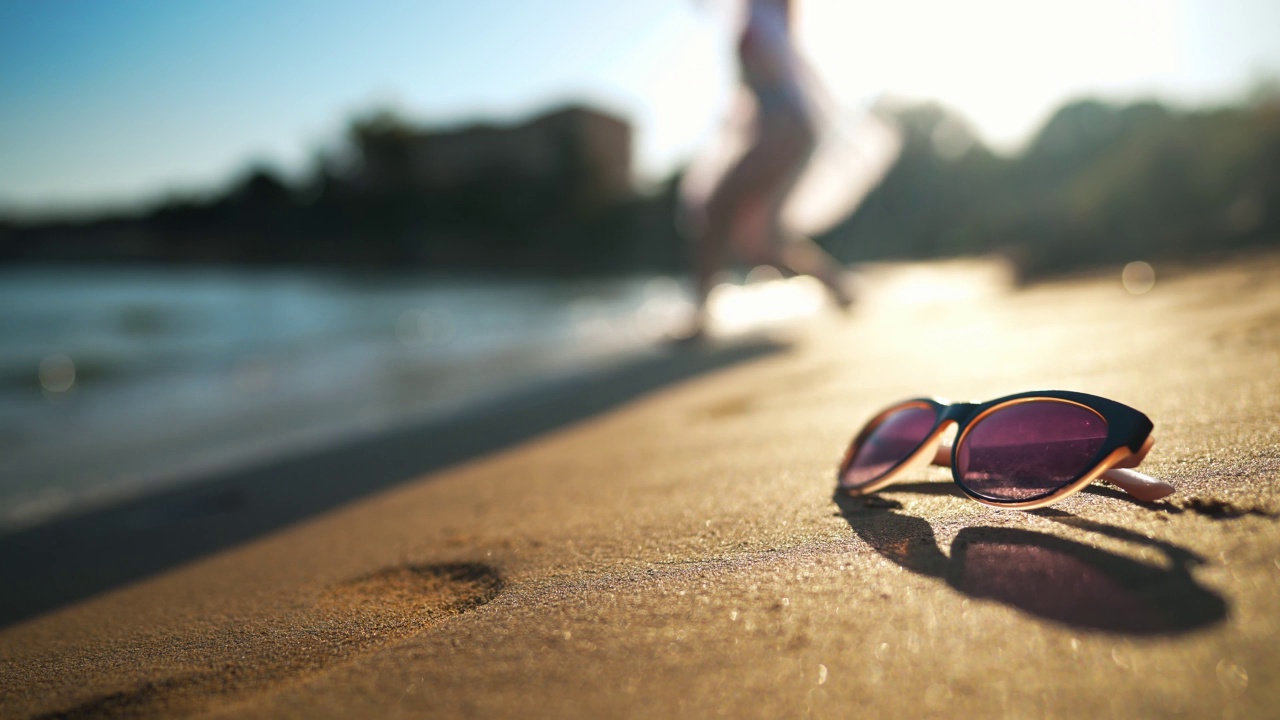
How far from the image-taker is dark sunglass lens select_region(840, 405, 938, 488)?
1155 millimetres

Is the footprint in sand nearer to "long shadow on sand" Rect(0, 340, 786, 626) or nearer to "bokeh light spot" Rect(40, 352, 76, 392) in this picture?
"long shadow on sand" Rect(0, 340, 786, 626)

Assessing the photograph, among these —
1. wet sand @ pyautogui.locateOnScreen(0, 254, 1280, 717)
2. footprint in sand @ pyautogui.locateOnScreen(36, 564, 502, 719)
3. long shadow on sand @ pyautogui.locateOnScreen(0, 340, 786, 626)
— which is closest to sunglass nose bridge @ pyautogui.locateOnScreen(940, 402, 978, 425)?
wet sand @ pyautogui.locateOnScreen(0, 254, 1280, 717)

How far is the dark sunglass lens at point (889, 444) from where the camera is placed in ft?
3.79

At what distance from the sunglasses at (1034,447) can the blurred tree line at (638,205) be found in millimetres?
5925

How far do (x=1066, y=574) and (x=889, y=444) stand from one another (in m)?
0.45

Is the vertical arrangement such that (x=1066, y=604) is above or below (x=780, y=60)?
below

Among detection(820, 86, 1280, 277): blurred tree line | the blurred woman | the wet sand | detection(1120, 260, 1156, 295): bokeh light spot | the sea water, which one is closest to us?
the wet sand

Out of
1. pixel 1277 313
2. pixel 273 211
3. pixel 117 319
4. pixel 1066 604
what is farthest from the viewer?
pixel 273 211

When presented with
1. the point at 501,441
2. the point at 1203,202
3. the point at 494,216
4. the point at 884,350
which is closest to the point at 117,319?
the point at 501,441

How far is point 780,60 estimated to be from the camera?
4.31 meters

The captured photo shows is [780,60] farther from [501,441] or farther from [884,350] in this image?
[501,441]

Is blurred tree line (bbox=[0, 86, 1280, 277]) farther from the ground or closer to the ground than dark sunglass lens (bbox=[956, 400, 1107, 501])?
farther from the ground

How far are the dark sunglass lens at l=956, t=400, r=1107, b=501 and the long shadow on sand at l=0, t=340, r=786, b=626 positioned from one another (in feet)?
5.77

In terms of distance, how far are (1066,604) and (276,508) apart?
2119 mm
